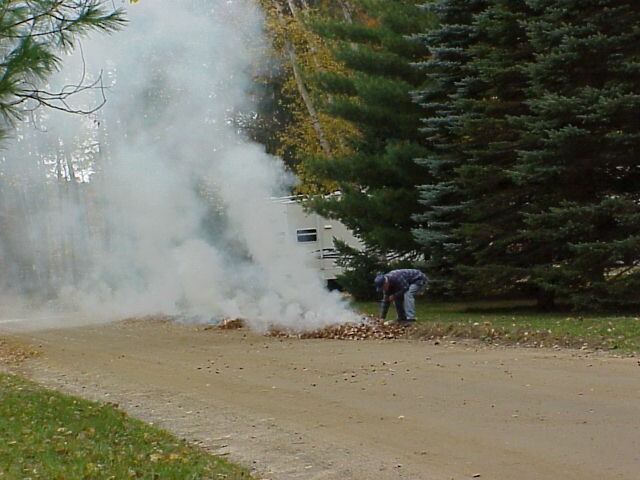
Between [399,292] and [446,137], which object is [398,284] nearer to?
[399,292]

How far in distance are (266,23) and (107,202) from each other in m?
7.36

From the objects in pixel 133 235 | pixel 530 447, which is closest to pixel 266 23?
pixel 133 235

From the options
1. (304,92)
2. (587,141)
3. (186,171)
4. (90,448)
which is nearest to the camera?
(90,448)

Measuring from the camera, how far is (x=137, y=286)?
1097 inches

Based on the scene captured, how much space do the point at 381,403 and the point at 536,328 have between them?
6.84 meters

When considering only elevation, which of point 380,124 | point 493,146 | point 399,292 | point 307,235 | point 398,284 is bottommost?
point 399,292

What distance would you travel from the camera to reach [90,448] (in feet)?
27.2

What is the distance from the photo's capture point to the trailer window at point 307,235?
29.5 meters

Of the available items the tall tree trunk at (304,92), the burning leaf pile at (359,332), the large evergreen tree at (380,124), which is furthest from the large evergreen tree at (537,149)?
the tall tree trunk at (304,92)

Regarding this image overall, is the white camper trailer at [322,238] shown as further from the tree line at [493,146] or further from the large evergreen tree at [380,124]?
the large evergreen tree at [380,124]

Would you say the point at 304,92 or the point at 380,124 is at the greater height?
the point at 304,92

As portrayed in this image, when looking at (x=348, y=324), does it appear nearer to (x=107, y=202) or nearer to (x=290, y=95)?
(x=107, y=202)

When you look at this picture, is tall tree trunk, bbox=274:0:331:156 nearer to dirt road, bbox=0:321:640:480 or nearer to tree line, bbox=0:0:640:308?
tree line, bbox=0:0:640:308

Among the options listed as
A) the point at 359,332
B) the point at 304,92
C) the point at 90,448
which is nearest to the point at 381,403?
the point at 90,448
